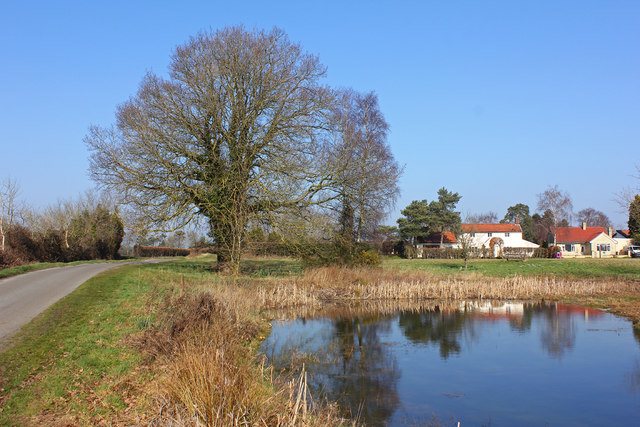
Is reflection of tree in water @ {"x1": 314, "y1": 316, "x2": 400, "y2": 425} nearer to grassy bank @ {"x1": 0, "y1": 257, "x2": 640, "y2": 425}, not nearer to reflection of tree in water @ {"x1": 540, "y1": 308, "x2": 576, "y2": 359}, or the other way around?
grassy bank @ {"x1": 0, "y1": 257, "x2": 640, "y2": 425}

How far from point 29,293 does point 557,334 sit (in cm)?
1681

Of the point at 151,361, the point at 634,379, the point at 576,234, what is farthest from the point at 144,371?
the point at 576,234

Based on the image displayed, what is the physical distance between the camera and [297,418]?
19.3 ft

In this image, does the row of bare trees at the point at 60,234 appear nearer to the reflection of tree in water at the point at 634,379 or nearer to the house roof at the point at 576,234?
the reflection of tree in water at the point at 634,379

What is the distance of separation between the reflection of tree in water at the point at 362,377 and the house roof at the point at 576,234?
67468 mm

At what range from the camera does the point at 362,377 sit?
36.9 ft

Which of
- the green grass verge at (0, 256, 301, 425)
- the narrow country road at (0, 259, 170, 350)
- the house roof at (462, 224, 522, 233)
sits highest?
the house roof at (462, 224, 522, 233)

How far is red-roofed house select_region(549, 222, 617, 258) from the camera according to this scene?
231ft

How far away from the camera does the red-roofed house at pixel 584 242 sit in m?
70.4

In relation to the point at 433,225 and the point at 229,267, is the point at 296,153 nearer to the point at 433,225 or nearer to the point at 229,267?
the point at 229,267

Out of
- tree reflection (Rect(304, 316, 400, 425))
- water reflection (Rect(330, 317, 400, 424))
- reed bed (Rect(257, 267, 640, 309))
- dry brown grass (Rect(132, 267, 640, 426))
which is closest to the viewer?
dry brown grass (Rect(132, 267, 640, 426))

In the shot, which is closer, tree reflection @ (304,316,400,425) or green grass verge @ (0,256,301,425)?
green grass verge @ (0,256,301,425)

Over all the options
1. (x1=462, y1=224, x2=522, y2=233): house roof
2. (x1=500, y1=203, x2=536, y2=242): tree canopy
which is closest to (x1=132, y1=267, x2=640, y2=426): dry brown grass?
(x1=462, y1=224, x2=522, y2=233): house roof

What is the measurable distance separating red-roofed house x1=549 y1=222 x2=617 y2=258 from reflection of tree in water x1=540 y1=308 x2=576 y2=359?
5464 cm
